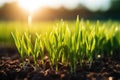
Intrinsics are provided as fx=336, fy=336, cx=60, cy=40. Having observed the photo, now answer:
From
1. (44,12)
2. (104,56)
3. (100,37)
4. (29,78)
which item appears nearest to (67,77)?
(29,78)

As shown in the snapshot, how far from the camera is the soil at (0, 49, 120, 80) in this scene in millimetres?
3113

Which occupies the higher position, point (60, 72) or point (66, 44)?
point (66, 44)

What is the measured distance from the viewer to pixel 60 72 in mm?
3240

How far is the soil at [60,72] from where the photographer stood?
3113 millimetres

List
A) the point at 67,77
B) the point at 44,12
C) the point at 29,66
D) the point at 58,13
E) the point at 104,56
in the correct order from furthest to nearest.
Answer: the point at 58,13 → the point at 44,12 → the point at 104,56 → the point at 29,66 → the point at 67,77

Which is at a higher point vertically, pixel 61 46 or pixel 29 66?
pixel 61 46

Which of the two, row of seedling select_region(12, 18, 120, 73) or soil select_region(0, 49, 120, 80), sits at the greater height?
row of seedling select_region(12, 18, 120, 73)

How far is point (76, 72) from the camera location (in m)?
3.25

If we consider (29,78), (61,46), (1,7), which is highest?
(1,7)

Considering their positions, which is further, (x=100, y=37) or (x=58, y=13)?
(x=58, y=13)

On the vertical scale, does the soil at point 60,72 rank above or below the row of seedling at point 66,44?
below

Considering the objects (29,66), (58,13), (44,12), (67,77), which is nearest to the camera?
(67,77)

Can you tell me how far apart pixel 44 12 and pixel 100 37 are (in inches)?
809

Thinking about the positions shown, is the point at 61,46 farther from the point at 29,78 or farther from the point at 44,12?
the point at 44,12
